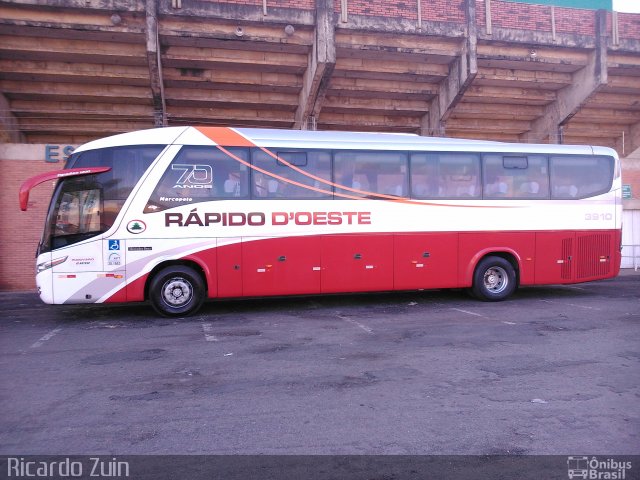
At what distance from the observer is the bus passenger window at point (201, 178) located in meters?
8.95

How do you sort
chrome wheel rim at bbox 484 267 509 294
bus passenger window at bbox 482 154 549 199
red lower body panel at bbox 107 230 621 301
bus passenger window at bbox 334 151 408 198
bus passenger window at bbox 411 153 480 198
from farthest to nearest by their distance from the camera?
1. chrome wheel rim at bbox 484 267 509 294
2. bus passenger window at bbox 482 154 549 199
3. bus passenger window at bbox 411 153 480 198
4. bus passenger window at bbox 334 151 408 198
5. red lower body panel at bbox 107 230 621 301

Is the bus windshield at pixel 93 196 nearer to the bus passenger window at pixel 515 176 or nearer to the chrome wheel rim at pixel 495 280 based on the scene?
the bus passenger window at pixel 515 176

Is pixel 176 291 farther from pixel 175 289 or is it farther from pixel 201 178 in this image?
pixel 201 178

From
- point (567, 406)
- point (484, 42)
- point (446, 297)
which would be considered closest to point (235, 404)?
point (567, 406)

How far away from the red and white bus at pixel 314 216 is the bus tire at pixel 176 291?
0.09ft

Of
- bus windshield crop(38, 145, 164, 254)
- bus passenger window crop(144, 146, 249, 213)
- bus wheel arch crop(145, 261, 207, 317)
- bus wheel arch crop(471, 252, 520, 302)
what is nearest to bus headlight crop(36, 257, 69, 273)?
bus windshield crop(38, 145, 164, 254)

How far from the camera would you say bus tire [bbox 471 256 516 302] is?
10766 mm

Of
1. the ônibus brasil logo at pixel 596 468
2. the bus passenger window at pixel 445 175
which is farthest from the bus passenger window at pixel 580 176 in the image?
the ônibus brasil logo at pixel 596 468

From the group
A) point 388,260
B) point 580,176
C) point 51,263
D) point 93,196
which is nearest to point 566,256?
point 580,176

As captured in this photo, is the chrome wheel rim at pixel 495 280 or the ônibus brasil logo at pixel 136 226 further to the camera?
the chrome wheel rim at pixel 495 280

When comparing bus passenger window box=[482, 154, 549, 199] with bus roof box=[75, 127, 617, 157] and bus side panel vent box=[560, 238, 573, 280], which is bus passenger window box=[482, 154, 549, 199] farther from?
bus side panel vent box=[560, 238, 573, 280]

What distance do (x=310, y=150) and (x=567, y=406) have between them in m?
6.66

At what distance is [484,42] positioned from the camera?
15406 mm

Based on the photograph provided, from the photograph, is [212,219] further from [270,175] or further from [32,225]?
[32,225]
